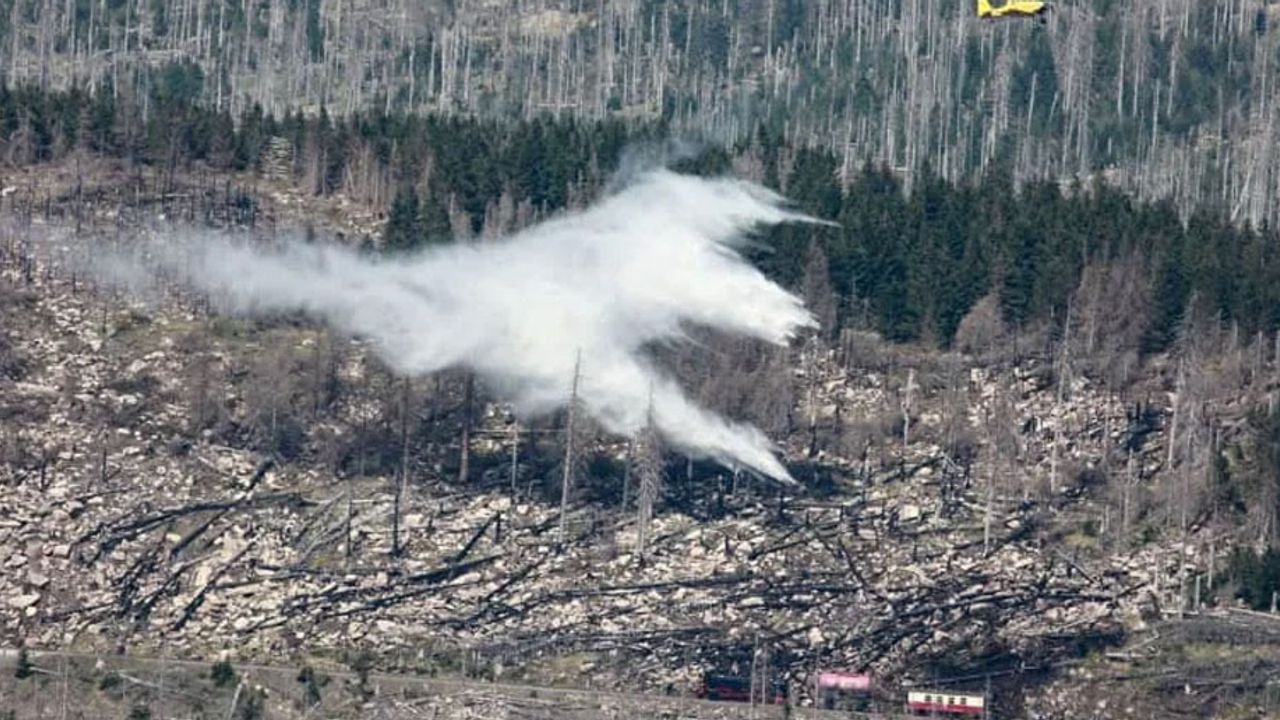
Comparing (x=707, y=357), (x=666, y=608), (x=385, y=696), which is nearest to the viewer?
(x=385, y=696)

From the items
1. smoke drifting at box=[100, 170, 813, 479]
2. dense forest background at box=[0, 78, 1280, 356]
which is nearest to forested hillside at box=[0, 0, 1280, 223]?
dense forest background at box=[0, 78, 1280, 356]

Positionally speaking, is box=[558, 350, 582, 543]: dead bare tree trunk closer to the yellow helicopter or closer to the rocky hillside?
the rocky hillside

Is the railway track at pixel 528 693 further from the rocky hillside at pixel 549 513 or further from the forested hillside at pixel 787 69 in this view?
the forested hillside at pixel 787 69

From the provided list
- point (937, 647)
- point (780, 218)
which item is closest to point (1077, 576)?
point (937, 647)

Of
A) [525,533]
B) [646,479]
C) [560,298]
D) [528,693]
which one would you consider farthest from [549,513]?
[528,693]

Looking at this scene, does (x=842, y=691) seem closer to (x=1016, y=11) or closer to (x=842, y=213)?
(x=1016, y=11)

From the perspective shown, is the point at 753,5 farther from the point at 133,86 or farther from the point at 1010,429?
the point at 1010,429
